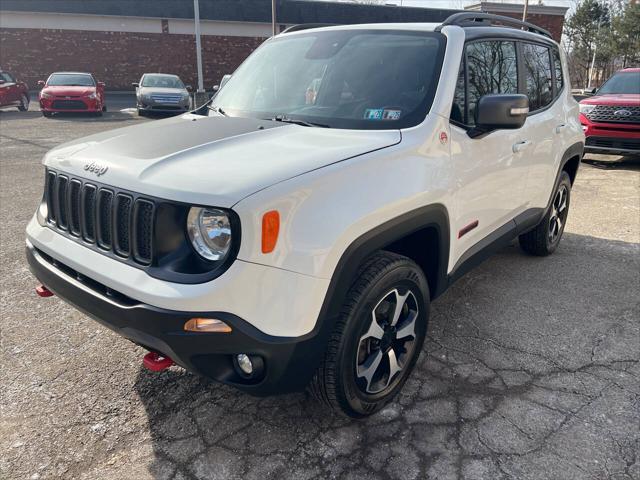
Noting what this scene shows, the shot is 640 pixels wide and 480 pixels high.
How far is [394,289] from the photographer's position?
2.48m

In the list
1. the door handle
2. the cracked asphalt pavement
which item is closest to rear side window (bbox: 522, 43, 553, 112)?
the door handle

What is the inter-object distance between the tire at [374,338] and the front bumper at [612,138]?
7930 mm

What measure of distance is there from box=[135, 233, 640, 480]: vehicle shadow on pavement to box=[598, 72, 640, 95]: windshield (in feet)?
26.4

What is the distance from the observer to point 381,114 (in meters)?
2.77

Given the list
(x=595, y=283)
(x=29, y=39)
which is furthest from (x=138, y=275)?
(x=29, y=39)

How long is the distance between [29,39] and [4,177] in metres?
24.0

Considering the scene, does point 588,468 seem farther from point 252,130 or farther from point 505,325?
point 252,130

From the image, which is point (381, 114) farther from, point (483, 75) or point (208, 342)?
point (208, 342)

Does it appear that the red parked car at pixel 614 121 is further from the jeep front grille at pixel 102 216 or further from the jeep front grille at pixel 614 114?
the jeep front grille at pixel 102 216

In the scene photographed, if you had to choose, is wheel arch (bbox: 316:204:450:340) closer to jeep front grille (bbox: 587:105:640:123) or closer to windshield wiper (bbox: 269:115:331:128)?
windshield wiper (bbox: 269:115:331:128)

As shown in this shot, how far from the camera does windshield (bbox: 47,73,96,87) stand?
17283 mm

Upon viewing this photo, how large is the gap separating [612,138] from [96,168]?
9.44m

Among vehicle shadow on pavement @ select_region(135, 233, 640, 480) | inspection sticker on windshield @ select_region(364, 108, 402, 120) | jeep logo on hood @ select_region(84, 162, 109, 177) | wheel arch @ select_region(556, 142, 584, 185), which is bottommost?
vehicle shadow on pavement @ select_region(135, 233, 640, 480)

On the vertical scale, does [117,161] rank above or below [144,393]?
above
